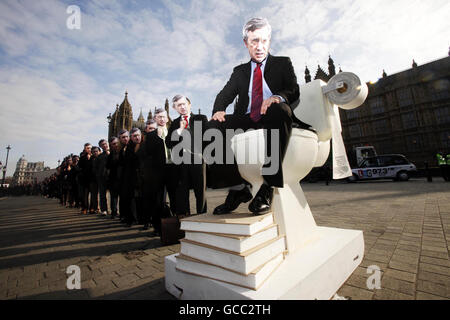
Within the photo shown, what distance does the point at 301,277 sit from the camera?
3.22ft

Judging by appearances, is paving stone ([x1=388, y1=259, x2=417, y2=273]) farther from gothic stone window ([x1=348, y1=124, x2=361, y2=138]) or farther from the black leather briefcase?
gothic stone window ([x1=348, y1=124, x2=361, y2=138])

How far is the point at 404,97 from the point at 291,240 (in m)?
35.4

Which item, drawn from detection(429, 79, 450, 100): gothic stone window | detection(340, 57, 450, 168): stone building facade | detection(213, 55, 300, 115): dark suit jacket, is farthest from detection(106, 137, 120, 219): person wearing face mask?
detection(429, 79, 450, 100): gothic stone window

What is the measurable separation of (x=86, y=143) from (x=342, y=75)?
742 centimetres

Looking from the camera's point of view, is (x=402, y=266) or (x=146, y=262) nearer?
(x=402, y=266)

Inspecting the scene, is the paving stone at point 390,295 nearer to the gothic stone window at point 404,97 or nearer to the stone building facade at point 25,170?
the gothic stone window at point 404,97

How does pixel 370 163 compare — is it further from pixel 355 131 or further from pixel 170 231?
pixel 355 131

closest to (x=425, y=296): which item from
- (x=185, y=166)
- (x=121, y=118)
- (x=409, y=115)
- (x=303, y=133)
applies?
(x=303, y=133)

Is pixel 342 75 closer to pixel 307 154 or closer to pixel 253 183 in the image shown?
pixel 307 154

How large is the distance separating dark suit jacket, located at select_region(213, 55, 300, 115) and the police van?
14515mm

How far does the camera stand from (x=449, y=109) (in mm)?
23703

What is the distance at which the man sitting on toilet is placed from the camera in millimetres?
1419

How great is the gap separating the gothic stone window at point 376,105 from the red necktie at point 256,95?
3431cm

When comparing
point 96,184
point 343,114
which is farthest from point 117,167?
point 343,114
